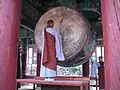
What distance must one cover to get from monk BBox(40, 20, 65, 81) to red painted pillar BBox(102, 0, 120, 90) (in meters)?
1.64

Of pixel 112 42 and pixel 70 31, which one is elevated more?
pixel 70 31

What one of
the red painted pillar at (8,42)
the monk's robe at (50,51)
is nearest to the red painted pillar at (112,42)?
the red painted pillar at (8,42)

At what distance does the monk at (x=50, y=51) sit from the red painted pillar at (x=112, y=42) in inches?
64.4

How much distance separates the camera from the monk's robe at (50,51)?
120 inches

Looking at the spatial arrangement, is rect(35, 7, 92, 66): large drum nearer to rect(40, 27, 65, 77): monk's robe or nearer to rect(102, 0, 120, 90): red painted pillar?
rect(40, 27, 65, 77): monk's robe

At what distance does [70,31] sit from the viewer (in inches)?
127

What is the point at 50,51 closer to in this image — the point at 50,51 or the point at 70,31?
the point at 50,51

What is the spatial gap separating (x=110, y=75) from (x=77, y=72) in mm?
8968

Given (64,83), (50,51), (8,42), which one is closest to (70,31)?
(50,51)

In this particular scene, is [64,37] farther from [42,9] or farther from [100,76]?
[100,76]

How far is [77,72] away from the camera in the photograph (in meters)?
10.3

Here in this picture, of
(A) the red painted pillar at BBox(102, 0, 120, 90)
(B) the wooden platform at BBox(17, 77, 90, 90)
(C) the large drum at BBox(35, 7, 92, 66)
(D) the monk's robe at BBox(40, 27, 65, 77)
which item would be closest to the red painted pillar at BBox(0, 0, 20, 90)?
(A) the red painted pillar at BBox(102, 0, 120, 90)

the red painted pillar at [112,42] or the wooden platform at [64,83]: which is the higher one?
the red painted pillar at [112,42]

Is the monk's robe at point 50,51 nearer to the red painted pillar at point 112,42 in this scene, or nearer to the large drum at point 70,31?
the large drum at point 70,31
